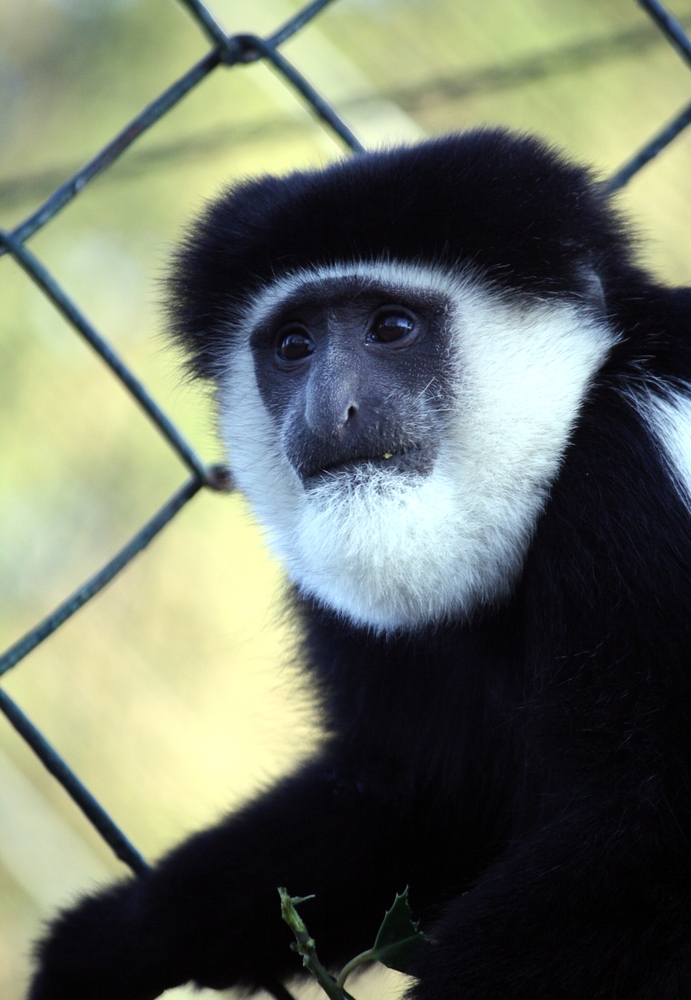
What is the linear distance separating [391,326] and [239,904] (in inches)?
33.9

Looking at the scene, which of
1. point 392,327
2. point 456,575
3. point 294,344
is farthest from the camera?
point 294,344

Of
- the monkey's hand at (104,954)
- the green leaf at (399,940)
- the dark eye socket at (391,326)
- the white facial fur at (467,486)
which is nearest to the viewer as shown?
the green leaf at (399,940)

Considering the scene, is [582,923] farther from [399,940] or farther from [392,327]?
[392,327]

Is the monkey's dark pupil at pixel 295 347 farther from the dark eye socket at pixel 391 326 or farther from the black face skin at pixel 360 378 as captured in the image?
the dark eye socket at pixel 391 326

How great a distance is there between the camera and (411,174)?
1.53 metres

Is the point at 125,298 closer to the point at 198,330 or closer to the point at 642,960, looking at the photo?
the point at 198,330

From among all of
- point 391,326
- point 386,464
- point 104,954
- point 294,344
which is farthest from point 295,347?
point 104,954

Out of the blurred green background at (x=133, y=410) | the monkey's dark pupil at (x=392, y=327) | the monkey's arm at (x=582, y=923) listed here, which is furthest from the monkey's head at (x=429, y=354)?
the blurred green background at (x=133, y=410)

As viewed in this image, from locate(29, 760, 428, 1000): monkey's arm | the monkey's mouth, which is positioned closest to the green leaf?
locate(29, 760, 428, 1000): monkey's arm

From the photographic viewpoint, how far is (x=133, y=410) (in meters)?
4.48

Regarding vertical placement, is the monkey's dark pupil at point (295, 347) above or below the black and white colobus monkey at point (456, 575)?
above

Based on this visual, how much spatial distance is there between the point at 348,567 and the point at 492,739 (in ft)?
1.21

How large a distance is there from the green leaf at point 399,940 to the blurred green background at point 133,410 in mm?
2467

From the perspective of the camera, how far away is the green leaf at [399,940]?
4.47 feet
